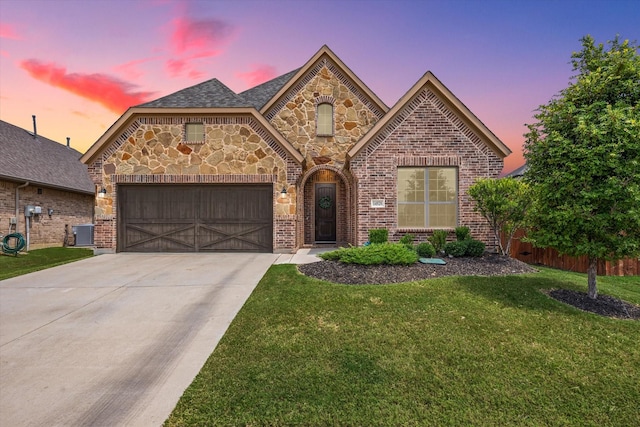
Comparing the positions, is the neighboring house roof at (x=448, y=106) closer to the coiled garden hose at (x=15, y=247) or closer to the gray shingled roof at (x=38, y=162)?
the gray shingled roof at (x=38, y=162)

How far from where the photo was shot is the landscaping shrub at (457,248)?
8898 millimetres

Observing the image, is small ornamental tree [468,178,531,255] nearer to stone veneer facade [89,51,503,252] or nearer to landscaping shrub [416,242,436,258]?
stone veneer facade [89,51,503,252]

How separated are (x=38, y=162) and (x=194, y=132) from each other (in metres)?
13.8

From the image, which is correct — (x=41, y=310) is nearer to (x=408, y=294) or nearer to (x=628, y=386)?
(x=408, y=294)

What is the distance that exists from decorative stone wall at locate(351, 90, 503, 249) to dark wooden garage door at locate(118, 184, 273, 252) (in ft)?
12.3

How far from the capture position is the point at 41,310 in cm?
530

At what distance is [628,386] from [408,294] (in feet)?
9.93

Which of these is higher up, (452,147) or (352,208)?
(452,147)

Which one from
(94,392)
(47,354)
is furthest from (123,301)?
(94,392)

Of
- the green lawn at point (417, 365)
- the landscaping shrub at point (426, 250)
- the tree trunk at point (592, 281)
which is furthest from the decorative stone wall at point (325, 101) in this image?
the tree trunk at point (592, 281)

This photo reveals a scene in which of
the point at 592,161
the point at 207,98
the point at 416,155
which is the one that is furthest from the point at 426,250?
the point at 207,98

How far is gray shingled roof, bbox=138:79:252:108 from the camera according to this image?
1148cm

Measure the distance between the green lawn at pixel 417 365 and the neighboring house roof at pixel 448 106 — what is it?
632 cm

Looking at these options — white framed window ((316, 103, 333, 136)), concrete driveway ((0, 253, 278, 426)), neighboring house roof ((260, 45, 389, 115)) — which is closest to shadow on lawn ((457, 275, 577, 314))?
concrete driveway ((0, 253, 278, 426))
